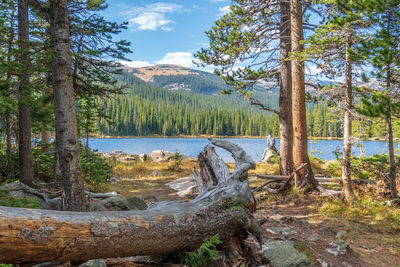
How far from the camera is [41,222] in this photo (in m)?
2.09

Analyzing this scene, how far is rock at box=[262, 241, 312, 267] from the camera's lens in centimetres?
352

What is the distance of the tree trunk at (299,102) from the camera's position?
8117 millimetres

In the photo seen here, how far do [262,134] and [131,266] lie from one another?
344ft

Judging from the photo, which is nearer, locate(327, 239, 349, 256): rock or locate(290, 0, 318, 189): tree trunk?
locate(327, 239, 349, 256): rock

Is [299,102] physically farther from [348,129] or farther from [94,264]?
[94,264]

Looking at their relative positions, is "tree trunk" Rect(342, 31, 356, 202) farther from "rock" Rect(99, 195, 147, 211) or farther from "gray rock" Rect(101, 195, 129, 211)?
"gray rock" Rect(101, 195, 129, 211)

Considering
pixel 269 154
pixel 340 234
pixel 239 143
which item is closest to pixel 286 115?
pixel 340 234

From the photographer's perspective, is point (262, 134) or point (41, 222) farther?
point (262, 134)

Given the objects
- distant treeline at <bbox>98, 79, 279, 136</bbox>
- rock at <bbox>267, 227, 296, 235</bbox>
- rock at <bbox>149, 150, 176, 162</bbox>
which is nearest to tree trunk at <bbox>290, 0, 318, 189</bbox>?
rock at <bbox>267, 227, 296, 235</bbox>

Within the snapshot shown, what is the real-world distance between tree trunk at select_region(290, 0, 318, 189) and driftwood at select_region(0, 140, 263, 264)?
17.4 feet

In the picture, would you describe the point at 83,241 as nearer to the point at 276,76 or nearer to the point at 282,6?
the point at 276,76

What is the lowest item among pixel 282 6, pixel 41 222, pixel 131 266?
pixel 131 266

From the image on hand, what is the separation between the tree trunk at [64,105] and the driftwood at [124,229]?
2.56m

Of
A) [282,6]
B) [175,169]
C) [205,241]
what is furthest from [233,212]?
[175,169]
